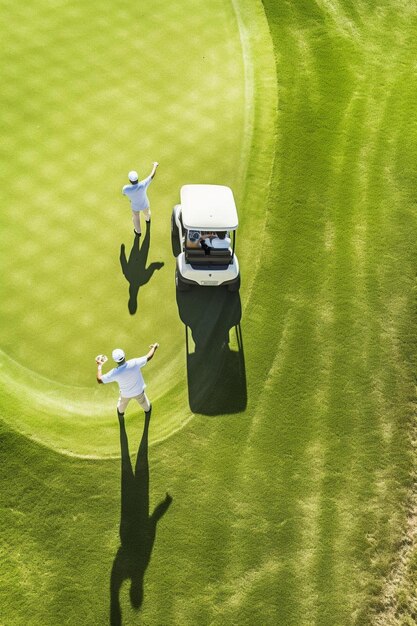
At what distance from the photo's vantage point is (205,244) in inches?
452

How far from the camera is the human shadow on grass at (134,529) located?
9.18 m

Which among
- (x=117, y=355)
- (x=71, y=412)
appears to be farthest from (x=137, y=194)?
(x=71, y=412)

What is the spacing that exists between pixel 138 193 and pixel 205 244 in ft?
6.87

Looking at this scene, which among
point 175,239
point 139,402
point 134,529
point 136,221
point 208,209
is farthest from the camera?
point 175,239

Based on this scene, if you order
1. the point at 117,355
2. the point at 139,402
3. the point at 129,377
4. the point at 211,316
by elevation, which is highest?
the point at 117,355

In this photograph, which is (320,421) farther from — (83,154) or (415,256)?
(83,154)

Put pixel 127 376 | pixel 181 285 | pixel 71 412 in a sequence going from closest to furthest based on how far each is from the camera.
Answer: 1. pixel 127 376
2. pixel 71 412
3. pixel 181 285

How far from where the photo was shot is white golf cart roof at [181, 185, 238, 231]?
11.1 meters

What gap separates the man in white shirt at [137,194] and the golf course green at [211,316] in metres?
0.78

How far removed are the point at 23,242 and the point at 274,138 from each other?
8203 millimetres

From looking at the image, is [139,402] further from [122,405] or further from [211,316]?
[211,316]

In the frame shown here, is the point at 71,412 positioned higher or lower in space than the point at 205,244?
lower

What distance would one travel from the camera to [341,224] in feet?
44.7

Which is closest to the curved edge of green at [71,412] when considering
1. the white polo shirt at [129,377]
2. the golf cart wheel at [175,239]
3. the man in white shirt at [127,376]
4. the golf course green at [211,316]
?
the golf course green at [211,316]
